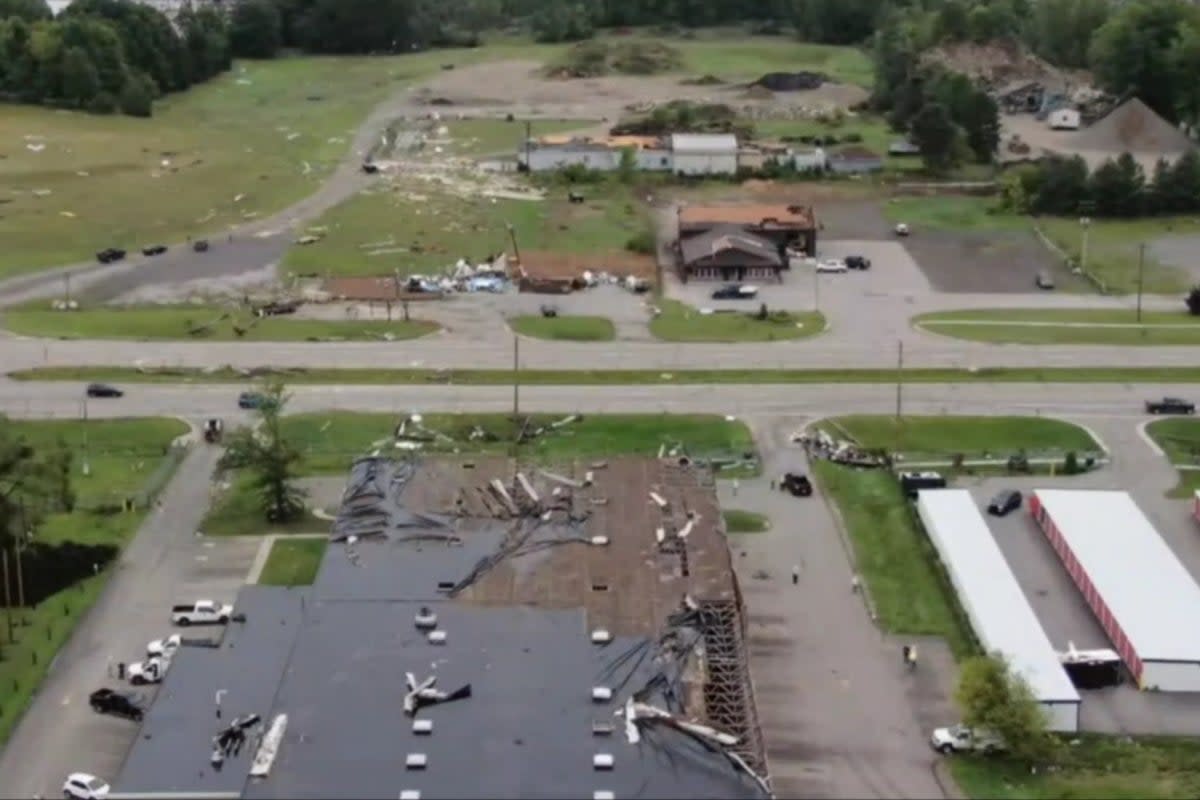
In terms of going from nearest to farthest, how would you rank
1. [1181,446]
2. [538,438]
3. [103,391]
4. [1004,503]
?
1. [1004,503]
2. [1181,446]
3. [538,438]
4. [103,391]

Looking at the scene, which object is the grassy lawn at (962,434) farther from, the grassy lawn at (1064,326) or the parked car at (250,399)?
the parked car at (250,399)

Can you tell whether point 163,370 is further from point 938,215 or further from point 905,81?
point 905,81

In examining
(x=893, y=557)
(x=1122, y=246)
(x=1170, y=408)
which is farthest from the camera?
(x=1122, y=246)

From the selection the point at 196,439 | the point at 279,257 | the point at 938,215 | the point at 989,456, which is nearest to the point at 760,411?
the point at 989,456

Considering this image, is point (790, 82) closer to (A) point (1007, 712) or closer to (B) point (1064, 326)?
(B) point (1064, 326)

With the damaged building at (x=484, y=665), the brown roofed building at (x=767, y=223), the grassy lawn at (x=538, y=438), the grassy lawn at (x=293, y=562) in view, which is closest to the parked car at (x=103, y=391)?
the grassy lawn at (x=538, y=438)

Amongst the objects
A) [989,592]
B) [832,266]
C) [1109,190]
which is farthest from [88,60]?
[989,592]
